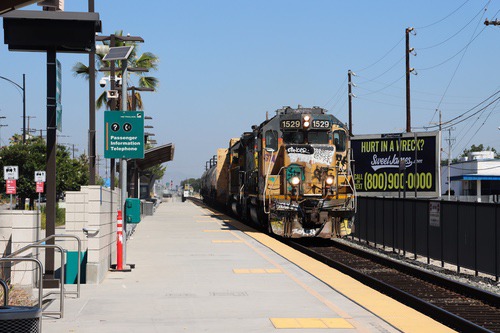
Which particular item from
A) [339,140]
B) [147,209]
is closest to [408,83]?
[339,140]

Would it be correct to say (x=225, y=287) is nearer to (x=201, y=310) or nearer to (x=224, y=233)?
(x=201, y=310)

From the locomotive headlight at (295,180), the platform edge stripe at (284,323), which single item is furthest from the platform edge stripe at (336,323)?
the locomotive headlight at (295,180)

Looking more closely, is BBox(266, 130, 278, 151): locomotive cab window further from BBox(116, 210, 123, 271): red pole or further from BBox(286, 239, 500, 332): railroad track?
BBox(116, 210, 123, 271): red pole

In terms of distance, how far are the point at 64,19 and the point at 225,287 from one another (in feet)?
18.3

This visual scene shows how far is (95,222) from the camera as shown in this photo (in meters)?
13.4

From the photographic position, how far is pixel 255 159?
1043 inches

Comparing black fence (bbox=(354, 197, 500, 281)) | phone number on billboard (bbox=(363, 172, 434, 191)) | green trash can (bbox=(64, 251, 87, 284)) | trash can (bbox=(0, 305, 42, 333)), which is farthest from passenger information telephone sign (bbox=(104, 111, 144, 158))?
phone number on billboard (bbox=(363, 172, 434, 191))

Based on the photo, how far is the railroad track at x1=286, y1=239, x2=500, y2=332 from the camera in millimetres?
10730

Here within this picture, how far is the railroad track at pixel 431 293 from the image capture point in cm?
1073

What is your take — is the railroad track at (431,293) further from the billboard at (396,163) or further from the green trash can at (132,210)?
the billboard at (396,163)

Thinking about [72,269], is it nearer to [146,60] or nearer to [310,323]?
[310,323]

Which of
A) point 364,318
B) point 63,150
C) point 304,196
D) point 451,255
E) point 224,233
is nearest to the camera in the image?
point 364,318

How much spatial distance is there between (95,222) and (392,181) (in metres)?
23.4

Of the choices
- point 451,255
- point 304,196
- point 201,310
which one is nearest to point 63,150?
point 304,196
